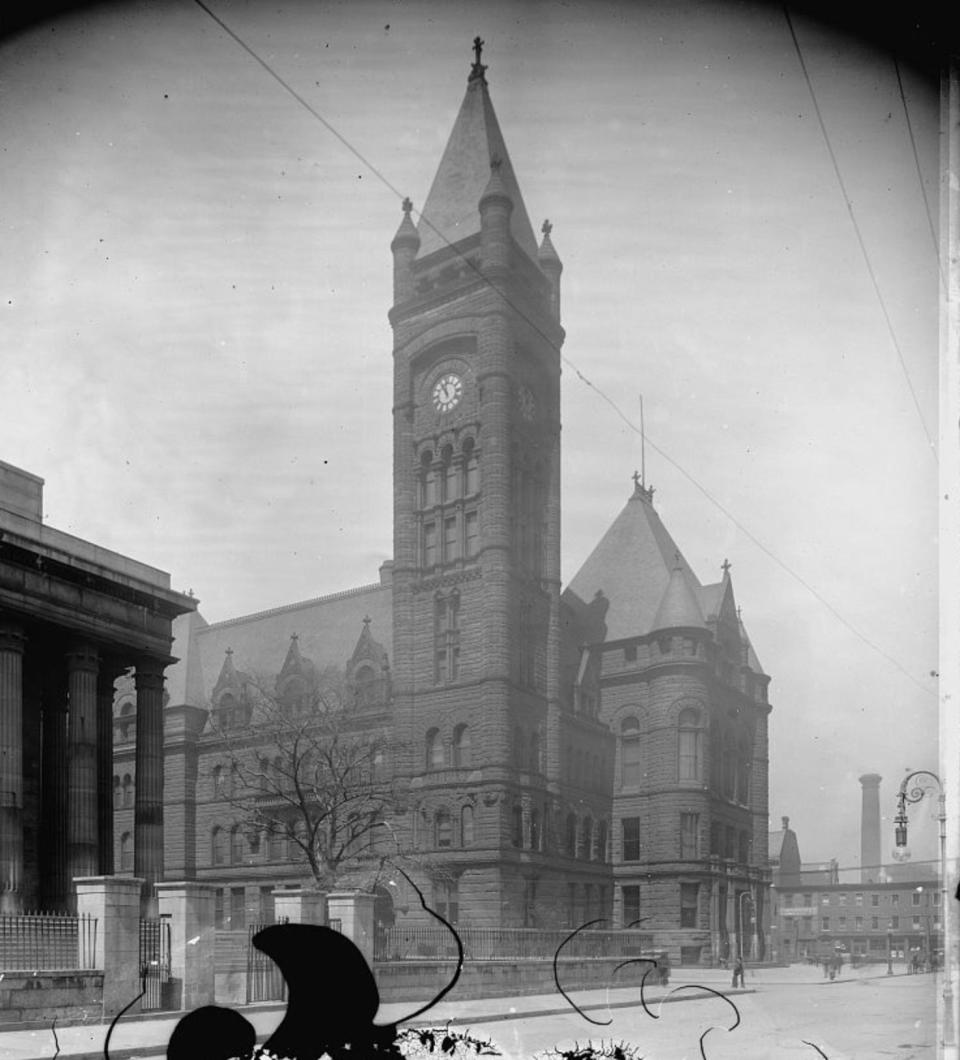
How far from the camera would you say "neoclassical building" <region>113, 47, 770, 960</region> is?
6246 mm

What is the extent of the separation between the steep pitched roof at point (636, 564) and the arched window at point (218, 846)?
2.43 m

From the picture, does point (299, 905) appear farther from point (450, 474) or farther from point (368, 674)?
point (450, 474)

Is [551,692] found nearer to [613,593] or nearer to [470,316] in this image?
[613,593]

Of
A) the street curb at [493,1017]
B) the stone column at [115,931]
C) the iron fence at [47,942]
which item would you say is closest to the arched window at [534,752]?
the street curb at [493,1017]

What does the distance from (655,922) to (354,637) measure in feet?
6.76

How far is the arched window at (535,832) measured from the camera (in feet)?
23.2

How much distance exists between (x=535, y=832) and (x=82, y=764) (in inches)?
102

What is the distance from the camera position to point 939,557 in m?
4.94

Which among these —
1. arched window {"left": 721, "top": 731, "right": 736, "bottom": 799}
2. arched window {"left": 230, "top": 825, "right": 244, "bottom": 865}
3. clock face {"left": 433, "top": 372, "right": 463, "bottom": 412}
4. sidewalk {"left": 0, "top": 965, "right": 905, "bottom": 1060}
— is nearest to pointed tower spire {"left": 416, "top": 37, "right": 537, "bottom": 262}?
clock face {"left": 433, "top": 372, "right": 463, "bottom": 412}

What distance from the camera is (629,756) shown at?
7.22m

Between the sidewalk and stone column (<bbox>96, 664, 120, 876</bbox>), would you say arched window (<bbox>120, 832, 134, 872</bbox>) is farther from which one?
the sidewalk

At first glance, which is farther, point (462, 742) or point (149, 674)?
point (462, 742)

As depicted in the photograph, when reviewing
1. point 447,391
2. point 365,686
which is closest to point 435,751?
point 365,686

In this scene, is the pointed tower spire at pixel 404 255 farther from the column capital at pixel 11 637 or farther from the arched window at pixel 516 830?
the arched window at pixel 516 830
